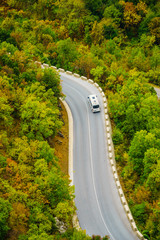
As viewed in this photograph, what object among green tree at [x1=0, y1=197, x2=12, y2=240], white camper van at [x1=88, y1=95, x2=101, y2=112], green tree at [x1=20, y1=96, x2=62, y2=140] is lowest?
green tree at [x1=0, y1=197, x2=12, y2=240]

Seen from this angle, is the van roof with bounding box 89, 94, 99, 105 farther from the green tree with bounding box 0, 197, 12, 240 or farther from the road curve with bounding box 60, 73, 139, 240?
the green tree with bounding box 0, 197, 12, 240

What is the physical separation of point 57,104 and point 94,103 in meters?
6.78

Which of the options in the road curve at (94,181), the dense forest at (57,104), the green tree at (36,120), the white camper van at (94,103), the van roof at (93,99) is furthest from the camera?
the van roof at (93,99)

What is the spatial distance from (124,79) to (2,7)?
4552cm

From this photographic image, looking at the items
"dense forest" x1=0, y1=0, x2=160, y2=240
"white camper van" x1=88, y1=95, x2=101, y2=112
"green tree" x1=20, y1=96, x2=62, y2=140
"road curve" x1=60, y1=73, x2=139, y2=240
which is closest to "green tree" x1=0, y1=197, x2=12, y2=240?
"dense forest" x1=0, y1=0, x2=160, y2=240

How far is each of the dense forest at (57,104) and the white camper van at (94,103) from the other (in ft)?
7.46

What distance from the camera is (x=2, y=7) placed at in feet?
277

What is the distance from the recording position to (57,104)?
4919 centimetres

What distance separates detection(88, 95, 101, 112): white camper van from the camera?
170 feet

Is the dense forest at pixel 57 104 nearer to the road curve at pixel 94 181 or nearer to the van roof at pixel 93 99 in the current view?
the road curve at pixel 94 181

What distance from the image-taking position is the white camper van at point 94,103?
51.8 m

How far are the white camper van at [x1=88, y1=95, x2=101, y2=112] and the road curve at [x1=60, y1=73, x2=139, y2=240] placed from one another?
0.85 m

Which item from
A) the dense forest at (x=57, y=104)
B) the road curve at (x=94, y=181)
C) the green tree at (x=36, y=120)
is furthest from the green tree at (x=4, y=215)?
the green tree at (x=36, y=120)

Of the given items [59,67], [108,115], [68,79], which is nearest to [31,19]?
→ [59,67]
